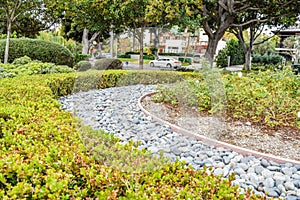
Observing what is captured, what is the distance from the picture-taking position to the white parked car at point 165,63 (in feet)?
14.3

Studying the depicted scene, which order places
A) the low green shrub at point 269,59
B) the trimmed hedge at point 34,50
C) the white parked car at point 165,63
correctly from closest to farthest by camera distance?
the white parked car at point 165,63
the trimmed hedge at point 34,50
the low green shrub at point 269,59

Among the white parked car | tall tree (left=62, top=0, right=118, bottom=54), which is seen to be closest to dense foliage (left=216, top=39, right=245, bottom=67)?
tall tree (left=62, top=0, right=118, bottom=54)

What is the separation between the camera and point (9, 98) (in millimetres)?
3016

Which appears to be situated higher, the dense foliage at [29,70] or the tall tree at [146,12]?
the tall tree at [146,12]

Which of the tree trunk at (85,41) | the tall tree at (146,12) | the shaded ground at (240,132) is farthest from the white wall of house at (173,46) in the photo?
the tree trunk at (85,41)

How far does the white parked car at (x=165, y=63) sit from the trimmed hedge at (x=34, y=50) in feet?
16.1

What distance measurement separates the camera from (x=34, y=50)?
8.16 metres

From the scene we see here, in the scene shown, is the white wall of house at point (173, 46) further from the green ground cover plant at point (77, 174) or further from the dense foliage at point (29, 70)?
the dense foliage at point (29, 70)

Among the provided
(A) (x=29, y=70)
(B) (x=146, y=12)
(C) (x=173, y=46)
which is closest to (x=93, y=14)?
(B) (x=146, y=12)

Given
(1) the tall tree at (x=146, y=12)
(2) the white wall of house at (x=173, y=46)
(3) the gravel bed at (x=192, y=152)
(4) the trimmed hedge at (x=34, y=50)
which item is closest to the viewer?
(3) the gravel bed at (x=192, y=152)

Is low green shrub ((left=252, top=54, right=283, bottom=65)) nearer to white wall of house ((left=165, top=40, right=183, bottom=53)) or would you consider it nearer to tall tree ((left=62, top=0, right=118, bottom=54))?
tall tree ((left=62, top=0, right=118, bottom=54))

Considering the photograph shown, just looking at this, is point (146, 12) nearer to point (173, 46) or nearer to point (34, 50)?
point (173, 46)

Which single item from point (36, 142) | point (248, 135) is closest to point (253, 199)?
point (36, 142)

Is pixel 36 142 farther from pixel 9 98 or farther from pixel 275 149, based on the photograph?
pixel 275 149
